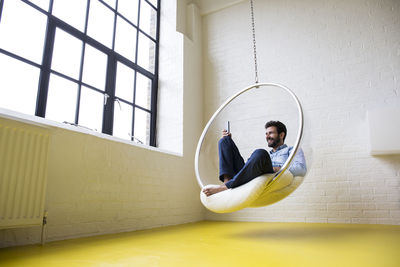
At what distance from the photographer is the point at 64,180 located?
2109mm

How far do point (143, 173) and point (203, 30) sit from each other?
2566mm

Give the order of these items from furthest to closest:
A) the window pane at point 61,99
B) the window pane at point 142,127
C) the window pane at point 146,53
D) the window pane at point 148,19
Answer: the window pane at point 148,19 < the window pane at point 146,53 < the window pane at point 142,127 < the window pane at point 61,99

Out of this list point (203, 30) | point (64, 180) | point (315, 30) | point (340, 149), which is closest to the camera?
point (64, 180)

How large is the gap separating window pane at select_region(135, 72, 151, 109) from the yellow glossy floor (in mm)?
1769

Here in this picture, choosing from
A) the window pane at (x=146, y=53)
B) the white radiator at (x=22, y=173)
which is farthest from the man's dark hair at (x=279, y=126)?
the window pane at (x=146, y=53)

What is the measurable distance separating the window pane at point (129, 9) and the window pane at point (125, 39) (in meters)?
0.10

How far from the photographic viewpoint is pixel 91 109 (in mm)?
2779

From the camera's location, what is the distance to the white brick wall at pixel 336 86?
3.05m

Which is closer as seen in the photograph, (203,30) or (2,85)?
(2,85)

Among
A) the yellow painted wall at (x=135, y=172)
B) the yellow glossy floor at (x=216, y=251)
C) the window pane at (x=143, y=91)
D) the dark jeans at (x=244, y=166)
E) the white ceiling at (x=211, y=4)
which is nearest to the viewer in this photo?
the yellow glossy floor at (x=216, y=251)

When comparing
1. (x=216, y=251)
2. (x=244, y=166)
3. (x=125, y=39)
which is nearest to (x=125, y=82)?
(x=125, y=39)

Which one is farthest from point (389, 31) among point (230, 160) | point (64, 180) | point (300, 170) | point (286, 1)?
point (64, 180)

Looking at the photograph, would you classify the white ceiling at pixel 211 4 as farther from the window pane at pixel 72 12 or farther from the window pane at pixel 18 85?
the window pane at pixel 18 85

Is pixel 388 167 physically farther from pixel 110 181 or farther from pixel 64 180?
pixel 64 180
